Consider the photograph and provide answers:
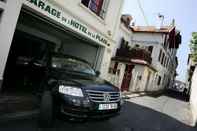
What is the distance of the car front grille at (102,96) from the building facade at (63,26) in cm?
290

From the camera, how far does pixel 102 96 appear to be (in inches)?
201

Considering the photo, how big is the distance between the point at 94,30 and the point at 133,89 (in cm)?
1179

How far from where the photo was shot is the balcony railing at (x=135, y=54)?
69.6 feet

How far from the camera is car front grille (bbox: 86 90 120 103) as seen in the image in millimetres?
4866

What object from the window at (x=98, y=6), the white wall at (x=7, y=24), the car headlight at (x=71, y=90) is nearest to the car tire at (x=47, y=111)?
the car headlight at (x=71, y=90)

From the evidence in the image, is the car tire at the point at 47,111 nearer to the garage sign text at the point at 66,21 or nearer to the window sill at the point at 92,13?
the garage sign text at the point at 66,21

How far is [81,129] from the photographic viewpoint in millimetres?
5426

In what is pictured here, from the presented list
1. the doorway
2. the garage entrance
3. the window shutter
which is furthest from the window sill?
the doorway

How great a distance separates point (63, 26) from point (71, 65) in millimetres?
2503

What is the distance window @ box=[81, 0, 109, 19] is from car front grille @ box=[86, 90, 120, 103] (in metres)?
5.48

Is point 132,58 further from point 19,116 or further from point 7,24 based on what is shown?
point 19,116

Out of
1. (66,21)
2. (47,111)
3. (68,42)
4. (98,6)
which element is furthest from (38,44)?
(47,111)

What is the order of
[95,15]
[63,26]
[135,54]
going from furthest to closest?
[135,54]
[95,15]
[63,26]

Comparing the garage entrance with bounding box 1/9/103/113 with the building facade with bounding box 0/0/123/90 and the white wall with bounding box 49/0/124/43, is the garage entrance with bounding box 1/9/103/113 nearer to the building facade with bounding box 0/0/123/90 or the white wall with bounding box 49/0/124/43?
the building facade with bounding box 0/0/123/90
